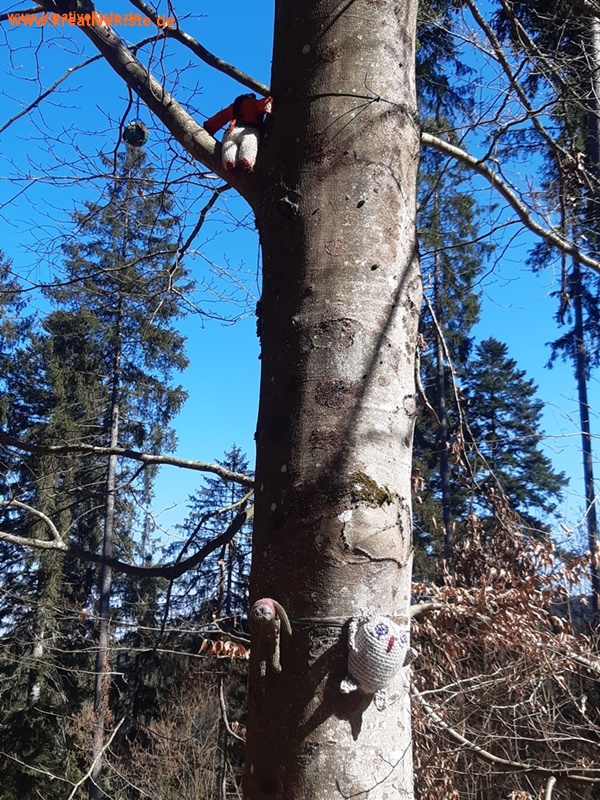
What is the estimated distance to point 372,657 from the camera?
1.17 m

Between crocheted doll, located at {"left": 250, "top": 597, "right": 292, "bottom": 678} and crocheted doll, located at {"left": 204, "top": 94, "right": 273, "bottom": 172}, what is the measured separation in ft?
3.51

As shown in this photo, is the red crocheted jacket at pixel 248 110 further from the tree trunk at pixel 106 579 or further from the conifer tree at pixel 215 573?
the tree trunk at pixel 106 579

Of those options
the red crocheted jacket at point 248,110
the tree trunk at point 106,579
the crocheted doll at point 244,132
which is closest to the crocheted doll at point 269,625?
the crocheted doll at point 244,132

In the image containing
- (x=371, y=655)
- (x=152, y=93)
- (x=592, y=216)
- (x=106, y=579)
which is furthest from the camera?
(x=106, y=579)

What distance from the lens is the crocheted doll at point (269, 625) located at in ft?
3.99

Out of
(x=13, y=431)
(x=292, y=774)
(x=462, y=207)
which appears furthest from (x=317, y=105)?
(x=13, y=431)

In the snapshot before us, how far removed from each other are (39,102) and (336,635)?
8.78 ft

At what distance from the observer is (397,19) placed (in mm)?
1654

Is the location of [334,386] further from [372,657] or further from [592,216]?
[592,216]

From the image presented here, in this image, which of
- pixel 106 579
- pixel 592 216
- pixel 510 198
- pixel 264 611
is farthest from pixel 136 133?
pixel 106 579

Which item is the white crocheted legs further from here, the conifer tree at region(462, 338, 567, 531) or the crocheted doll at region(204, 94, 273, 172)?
the conifer tree at region(462, 338, 567, 531)

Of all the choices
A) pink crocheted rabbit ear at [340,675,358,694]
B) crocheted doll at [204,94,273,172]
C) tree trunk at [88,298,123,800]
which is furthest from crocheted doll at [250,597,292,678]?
tree trunk at [88,298,123,800]

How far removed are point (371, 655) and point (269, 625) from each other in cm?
18

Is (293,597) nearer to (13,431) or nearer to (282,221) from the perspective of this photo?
(282,221)
